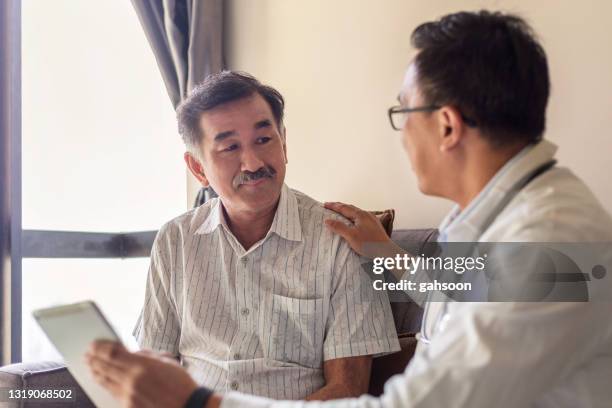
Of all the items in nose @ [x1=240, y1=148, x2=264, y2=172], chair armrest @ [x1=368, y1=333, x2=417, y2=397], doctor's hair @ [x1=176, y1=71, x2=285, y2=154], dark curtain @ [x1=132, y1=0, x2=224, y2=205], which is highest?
dark curtain @ [x1=132, y1=0, x2=224, y2=205]

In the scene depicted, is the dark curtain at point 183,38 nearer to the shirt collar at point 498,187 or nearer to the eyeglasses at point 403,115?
the eyeglasses at point 403,115

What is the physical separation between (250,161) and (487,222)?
910 millimetres

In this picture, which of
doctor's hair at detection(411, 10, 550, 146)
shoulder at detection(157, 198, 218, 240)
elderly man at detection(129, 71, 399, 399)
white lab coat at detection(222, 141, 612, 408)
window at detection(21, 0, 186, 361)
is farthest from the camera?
window at detection(21, 0, 186, 361)

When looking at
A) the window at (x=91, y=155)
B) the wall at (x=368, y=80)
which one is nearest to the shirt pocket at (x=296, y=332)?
the wall at (x=368, y=80)

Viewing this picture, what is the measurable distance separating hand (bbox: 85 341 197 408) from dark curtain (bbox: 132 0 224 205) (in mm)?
1896

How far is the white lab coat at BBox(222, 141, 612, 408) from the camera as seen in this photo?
3.13 feet

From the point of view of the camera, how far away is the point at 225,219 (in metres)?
2.04

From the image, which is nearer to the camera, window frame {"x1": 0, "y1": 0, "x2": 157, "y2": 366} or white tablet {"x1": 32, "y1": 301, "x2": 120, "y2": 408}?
white tablet {"x1": 32, "y1": 301, "x2": 120, "y2": 408}

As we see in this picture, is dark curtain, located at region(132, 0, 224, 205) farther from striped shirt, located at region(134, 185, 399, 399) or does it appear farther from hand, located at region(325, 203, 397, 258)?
hand, located at region(325, 203, 397, 258)

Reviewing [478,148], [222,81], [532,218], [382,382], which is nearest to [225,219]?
[222,81]

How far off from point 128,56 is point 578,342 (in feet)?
10.6

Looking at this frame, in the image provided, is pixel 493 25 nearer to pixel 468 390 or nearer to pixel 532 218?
pixel 532 218

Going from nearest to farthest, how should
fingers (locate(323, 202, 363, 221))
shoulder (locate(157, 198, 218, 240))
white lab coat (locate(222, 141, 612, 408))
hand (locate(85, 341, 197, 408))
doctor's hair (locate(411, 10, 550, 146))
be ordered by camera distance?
white lab coat (locate(222, 141, 612, 408))
hand (locate(85, 341, 197, 408))
doctor's hair (locate(411, 10, 550, 146))
fingers (locate(323, 202, 363, 221))
shoulder (locate(157, 198, 218, 240))

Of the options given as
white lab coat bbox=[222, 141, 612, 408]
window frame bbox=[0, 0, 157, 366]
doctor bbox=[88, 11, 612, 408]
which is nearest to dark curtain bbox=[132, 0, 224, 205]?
window frame bbox=[0, 0, 157, 366]
